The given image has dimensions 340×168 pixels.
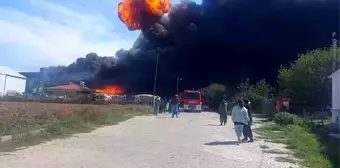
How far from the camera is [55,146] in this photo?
13.4m

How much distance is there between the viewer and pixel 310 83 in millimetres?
37719

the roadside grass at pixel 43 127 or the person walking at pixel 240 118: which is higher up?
the person walking at pixel 240 118

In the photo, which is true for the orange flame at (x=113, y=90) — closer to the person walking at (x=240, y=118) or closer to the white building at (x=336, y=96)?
the white building at (x=336, y=96)

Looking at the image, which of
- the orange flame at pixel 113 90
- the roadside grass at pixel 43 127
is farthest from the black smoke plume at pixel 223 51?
the roadside grass at pixel 43 127

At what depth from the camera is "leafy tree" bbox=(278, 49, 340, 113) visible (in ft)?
122

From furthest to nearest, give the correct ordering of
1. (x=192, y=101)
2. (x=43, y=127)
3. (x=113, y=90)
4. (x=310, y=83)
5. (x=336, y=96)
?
(x=113, y=90) → (x=192, y=101) → (x=310, y=83) → (x=336, y=96) → (x=43, y=127)

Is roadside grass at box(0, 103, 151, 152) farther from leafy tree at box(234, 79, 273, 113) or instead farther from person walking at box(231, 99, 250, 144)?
leafy tree at box(234, 79, 273, 113)

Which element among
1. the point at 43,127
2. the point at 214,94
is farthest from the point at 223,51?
the point at 43,127

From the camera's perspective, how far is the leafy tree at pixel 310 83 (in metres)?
37.2

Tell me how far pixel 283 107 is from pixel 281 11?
100 feet

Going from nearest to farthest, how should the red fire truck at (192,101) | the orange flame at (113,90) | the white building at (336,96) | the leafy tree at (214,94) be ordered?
the white building at (336,96)
the red fire truck at (192,101)
the leafy tree at (214,94)
the orange flame at (113,90)

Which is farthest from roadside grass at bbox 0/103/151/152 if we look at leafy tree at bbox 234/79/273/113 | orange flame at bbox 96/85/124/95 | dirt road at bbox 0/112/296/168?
orange flame at bbox 96/85/124/95

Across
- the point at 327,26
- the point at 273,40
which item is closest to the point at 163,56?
the point at 273,40

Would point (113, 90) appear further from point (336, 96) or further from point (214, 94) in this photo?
point (336, 96)
